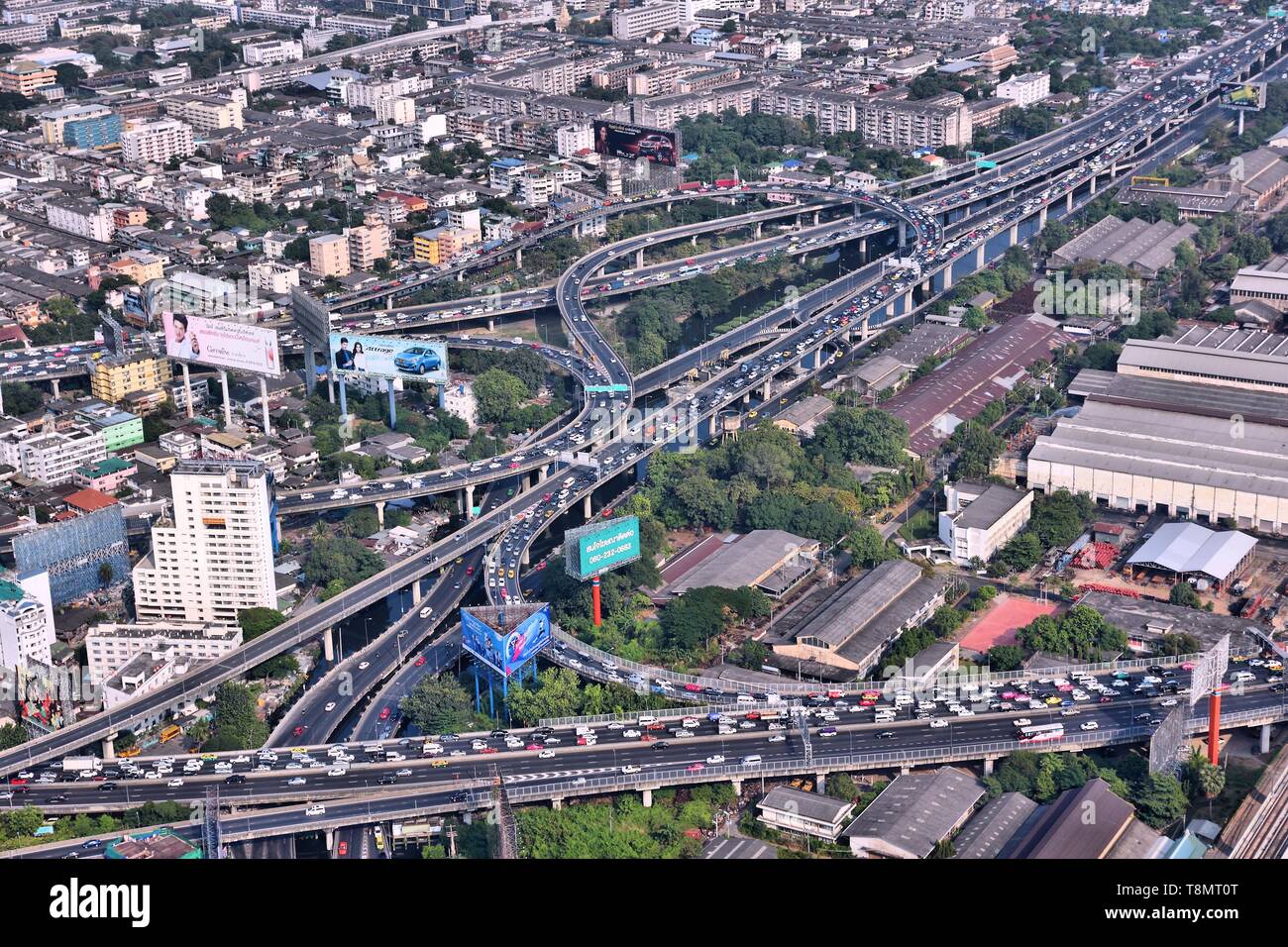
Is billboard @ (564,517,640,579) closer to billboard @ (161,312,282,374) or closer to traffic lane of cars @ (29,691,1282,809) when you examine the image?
traffic lane of cars @ (29,691,1282,809)

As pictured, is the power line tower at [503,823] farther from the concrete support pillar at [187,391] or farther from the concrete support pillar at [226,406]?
A: the concrete support pillar at [187,391]

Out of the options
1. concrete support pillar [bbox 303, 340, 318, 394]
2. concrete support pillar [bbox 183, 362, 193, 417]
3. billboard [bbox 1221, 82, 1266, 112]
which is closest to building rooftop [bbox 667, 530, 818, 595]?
concrete support pillar [bbox 303, 340, 318, 394]

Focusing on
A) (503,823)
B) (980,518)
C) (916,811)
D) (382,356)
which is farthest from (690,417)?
(503,823)

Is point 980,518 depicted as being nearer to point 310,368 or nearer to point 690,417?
point 690,417

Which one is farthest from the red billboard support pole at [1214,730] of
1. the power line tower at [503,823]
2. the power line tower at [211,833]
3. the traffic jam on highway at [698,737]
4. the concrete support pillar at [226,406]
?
the concrete support pillar at [226,406]

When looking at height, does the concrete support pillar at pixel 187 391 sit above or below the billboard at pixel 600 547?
above

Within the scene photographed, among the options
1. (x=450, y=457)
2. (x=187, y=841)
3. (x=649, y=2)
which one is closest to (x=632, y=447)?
(x=450, y=457)
